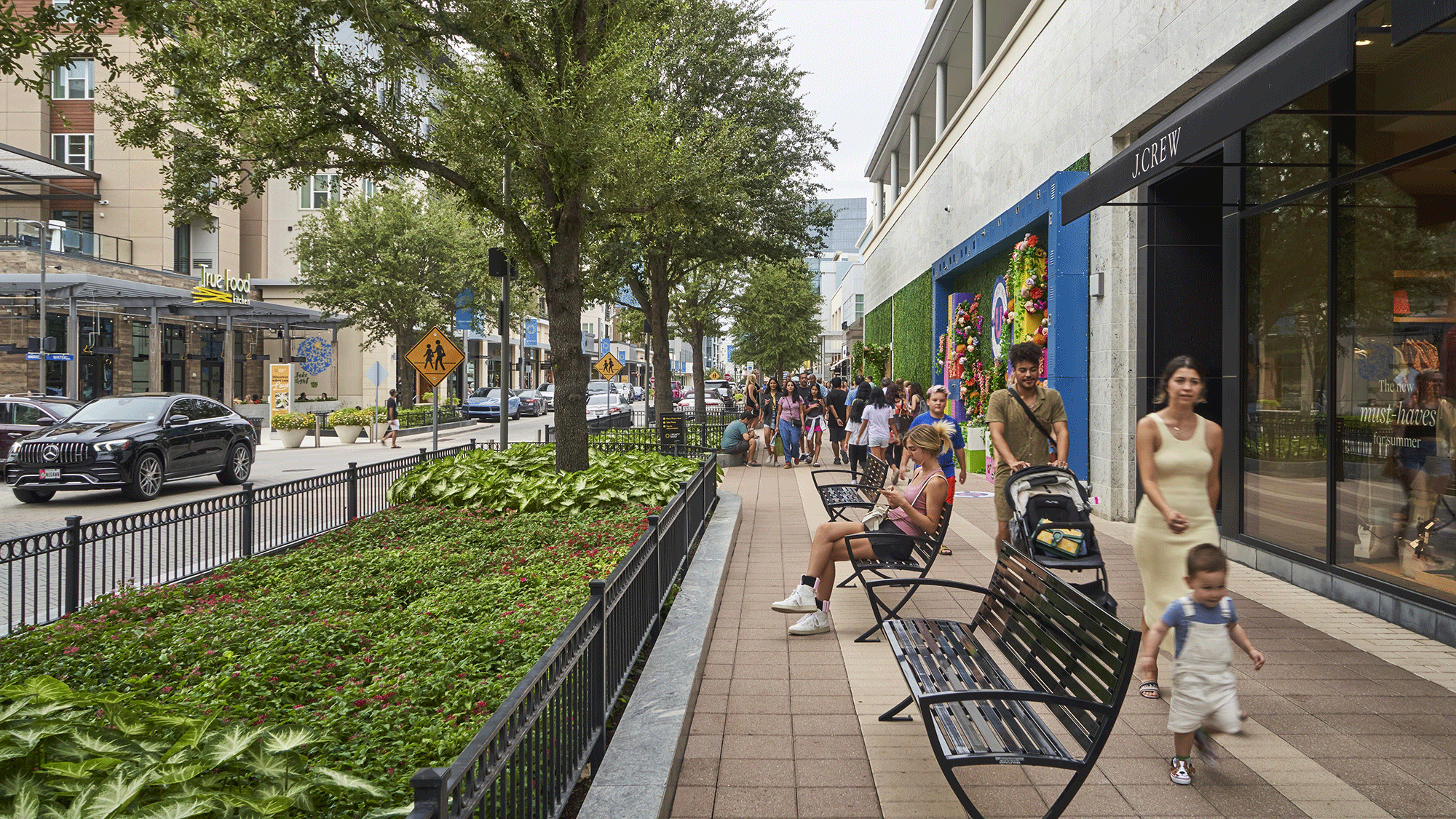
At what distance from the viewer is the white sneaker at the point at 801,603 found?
20.6 feet

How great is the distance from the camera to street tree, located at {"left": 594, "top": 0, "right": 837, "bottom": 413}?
2025 centimetres

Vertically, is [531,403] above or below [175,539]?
above

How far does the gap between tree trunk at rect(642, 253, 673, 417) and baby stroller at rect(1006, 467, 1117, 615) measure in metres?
17.6

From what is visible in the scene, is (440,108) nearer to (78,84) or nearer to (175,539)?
(175,539)

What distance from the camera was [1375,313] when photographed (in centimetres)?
700

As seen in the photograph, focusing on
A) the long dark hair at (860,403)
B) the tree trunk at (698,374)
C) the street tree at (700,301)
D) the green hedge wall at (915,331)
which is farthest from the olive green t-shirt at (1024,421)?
the street tree at (700,301)

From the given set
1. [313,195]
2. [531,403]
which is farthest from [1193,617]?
[313,195]

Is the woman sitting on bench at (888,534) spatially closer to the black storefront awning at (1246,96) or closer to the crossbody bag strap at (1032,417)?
the crossbody bag strap at (1032,417)

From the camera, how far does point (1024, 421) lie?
23.1 ft

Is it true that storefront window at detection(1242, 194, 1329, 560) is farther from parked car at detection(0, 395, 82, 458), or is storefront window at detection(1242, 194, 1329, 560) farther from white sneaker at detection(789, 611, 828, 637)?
parked car at detection(0, 395, 82, 458)

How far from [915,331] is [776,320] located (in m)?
24.3

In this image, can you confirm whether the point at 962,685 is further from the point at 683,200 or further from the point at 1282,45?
the point at 683,200

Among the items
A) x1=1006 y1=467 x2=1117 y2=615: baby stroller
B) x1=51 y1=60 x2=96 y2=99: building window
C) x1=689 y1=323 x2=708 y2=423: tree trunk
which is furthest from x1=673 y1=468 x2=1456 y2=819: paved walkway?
x1=51 y1=60 x2=96 y2=99: building window

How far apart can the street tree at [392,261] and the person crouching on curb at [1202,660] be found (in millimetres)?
35607
